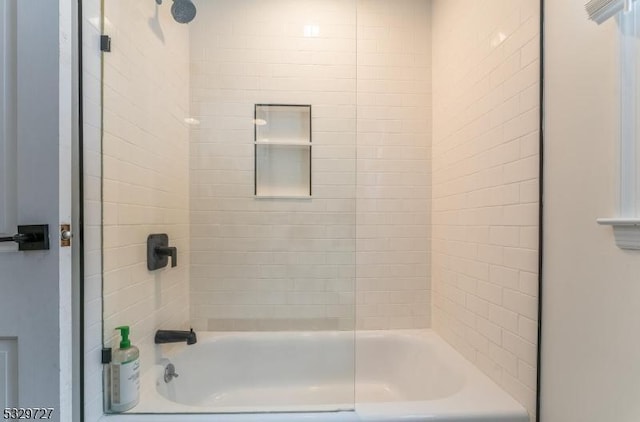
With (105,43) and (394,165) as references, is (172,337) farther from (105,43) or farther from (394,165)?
(394,165)

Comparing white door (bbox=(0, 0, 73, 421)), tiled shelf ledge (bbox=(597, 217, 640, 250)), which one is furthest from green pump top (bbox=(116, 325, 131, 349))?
tiled shelf ledge (bbox=(597, 217, 640, 250))

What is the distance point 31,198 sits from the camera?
96 cm

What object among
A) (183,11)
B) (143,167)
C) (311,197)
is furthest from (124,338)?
(183,11)

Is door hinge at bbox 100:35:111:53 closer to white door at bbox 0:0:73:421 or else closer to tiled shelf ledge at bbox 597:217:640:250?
white door at bbox 0:0:73:421

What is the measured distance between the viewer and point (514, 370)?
1226mm

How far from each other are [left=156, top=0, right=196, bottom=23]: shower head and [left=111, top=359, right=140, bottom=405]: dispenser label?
169 cm

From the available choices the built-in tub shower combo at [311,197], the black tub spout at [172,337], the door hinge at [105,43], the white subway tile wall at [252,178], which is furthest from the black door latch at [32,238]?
the white subway tile wall at [252,178]

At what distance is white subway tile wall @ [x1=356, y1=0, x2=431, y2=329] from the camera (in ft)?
6.64

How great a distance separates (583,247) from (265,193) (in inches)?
60.2

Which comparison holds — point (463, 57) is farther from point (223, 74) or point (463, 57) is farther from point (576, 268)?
point (223, 74)

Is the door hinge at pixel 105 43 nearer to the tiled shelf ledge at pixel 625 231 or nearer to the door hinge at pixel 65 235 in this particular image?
the door hinge at pixel 65 235

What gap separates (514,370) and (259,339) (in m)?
1.27

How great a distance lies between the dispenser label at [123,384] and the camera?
1.13 meters

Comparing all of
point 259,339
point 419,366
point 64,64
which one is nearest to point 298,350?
point 259,339
